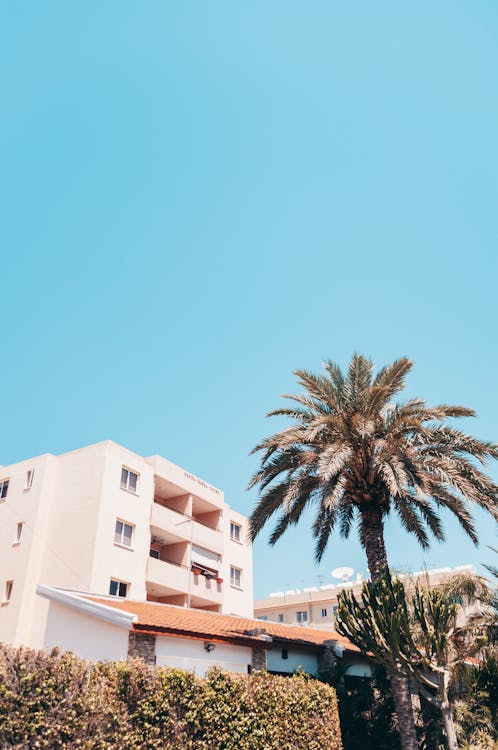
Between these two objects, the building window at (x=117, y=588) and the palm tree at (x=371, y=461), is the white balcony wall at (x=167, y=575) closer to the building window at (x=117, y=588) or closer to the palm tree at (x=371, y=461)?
the building window at (x=117, y=588)

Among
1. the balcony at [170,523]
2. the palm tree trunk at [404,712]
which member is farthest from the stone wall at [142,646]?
the balcony at [170,523]

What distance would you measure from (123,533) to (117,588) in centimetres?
301

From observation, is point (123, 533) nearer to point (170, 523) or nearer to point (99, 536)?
point (99, 536)

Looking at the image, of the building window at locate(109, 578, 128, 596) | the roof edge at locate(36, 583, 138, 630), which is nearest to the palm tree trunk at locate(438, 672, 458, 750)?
the roof edge at locate(36, 583, 138, 630)

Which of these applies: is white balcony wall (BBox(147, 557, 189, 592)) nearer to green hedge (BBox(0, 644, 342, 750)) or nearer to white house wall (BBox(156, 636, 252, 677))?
white house wall (BBox(156, 636, 252, 677))

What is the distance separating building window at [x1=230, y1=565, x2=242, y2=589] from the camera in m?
45.4

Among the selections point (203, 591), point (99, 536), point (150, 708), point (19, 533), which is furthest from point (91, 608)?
point (203, 591)

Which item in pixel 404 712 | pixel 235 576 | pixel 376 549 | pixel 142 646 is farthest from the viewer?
pixel 235 576

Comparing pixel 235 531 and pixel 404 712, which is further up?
pixel 235 531

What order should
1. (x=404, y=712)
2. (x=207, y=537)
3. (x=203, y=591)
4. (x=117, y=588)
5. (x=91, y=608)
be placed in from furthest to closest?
(x=207, y=537) < (x=203, y=591) < (x=117, y=588) < (x=404, y=712) < (x=91, y=608)

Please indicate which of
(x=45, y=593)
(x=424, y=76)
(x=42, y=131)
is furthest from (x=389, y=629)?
(x=42, y=131)

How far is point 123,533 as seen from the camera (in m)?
34.8

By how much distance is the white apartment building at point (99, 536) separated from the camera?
32.0m

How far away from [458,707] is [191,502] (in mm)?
23619
